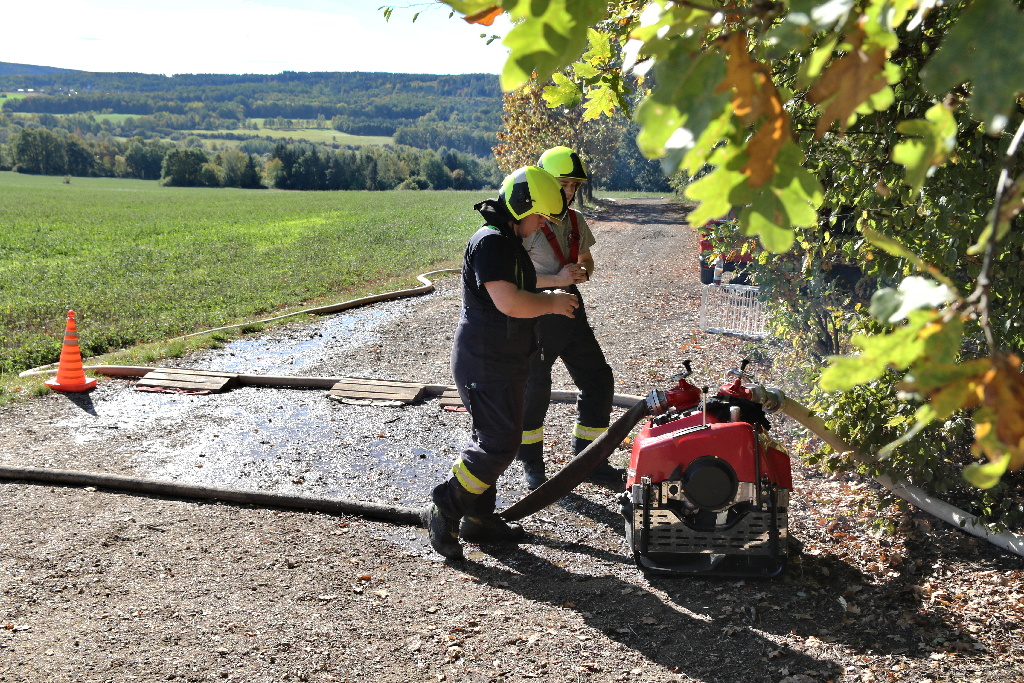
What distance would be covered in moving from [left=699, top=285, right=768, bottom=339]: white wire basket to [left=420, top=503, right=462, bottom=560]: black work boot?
22.5 ft

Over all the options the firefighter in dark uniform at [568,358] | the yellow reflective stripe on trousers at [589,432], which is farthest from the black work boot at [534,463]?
the yellow reflective stripe on trousers at [589,432]

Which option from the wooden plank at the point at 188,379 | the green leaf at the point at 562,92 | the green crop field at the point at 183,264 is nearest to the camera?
the green leaf at the point at 562,92

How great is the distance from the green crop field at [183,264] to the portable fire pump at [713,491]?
9017 mm

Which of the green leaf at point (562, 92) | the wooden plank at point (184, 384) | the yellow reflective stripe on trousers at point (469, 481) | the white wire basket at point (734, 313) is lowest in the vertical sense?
the wooden plank at point (184, 384)

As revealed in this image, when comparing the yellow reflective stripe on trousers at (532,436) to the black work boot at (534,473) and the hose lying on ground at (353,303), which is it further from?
the hose lying on ground at (353,303)

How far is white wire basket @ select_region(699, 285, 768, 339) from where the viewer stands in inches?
438

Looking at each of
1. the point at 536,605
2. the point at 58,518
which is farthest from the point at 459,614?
the point at 58,518

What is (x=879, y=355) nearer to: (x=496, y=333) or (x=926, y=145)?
(x=926, y=145)

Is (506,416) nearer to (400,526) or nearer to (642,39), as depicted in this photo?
(400,526)

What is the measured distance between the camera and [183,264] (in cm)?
2628

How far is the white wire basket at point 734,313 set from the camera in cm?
1113

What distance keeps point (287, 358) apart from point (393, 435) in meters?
3.77

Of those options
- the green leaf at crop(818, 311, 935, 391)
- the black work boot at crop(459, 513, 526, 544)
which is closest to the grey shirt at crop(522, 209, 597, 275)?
the black work boot at crop(459, 513, 526, 544)

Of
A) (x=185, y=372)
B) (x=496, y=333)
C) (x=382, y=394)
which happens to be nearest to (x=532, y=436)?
(x=496, y=333)
